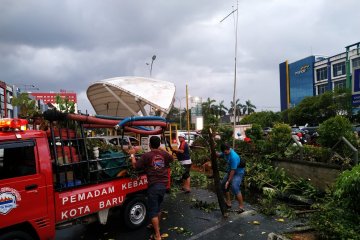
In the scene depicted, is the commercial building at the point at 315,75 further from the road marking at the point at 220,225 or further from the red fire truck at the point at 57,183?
the red fire truck at the point at 57,183

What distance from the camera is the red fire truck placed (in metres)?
4.37

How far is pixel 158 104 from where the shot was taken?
57.6 feet

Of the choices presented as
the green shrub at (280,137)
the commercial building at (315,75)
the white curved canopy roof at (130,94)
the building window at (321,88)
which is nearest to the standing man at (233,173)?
the green shrub at (280,137)

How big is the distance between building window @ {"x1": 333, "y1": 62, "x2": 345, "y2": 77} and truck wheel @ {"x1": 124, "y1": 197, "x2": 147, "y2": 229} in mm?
61339

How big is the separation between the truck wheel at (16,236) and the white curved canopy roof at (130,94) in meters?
13.2

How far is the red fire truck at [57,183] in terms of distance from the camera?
437 centimetres

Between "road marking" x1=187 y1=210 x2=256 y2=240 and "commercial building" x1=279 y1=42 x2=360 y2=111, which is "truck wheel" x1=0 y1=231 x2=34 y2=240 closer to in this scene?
"road marking" x1=187 y1=210 x2=256 y2=240

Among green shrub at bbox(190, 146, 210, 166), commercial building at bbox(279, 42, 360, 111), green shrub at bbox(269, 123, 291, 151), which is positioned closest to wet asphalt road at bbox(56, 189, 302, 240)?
green shrub at bbox(269, 123, 291, 151)

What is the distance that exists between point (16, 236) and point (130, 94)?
1372 cm

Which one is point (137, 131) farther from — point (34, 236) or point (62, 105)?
point (34, 236)

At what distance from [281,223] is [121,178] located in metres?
3.42

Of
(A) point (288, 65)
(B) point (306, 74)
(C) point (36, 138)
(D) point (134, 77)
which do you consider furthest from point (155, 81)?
(A) point (288, 65)

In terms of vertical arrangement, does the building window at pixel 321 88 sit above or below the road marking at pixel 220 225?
above

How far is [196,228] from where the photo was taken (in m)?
6.41
